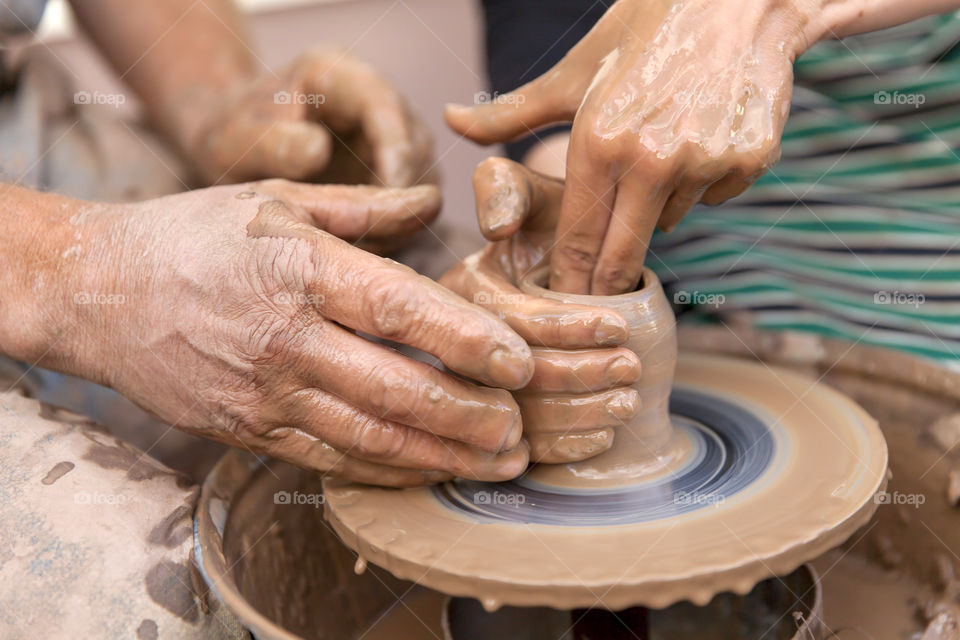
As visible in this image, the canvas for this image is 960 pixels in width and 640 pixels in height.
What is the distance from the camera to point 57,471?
107 centimetres

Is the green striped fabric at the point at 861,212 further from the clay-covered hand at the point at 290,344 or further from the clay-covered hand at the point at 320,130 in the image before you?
the clay-covered hand at the point at 290,344

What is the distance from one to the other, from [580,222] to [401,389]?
38 cm

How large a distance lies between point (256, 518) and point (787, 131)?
4.20 feet

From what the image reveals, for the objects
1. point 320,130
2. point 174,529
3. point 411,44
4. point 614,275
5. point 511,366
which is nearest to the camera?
point 511,366

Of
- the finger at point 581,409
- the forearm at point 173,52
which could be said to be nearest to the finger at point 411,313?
the finger at point 581,409

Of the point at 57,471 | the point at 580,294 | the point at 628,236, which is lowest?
the point at 57,471

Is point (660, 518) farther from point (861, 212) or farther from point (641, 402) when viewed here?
point (861, 212)

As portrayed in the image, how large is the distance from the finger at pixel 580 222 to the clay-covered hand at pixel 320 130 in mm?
601

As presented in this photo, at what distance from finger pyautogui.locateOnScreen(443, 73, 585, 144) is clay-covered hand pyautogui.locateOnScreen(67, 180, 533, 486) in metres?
0.35

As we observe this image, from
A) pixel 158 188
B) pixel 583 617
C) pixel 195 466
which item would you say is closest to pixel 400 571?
pixel 583 617

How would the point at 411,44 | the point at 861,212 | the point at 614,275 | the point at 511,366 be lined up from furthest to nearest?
the point at 411,44
the point at 861,212
the point at 614,275
the point at 511,366

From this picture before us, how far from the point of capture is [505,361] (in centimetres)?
96

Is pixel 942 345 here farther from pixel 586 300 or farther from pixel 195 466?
pixel 195 466

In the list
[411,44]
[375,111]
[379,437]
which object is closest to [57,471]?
[379,437]
